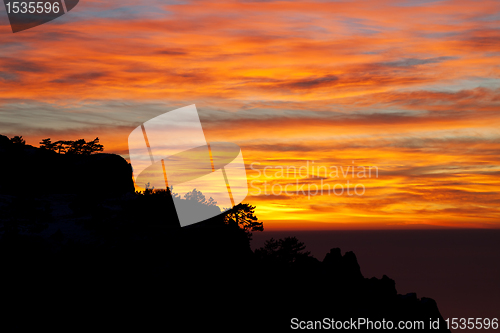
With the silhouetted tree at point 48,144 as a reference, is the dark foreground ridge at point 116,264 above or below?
below

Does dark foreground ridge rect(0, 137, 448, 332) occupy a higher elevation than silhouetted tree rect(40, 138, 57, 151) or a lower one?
lower

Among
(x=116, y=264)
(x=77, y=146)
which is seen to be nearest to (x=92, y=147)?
(x=77, y=146)

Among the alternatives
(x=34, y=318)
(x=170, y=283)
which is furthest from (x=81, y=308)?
(x=170, y=283)

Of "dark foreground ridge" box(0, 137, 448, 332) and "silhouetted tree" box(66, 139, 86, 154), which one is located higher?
"silhouetted tree" box(66, 139, 86, 154)

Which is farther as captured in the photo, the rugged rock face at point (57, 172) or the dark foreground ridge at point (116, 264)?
the rugged rock face at point (57, 172)

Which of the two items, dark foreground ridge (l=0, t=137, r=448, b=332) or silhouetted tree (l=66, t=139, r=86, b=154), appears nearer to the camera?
dark foreground ridge (l=0, t=137, r=448, b=332)

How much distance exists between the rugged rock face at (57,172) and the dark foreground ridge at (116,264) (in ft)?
0.29

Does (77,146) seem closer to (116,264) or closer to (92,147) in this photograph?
(92,147)

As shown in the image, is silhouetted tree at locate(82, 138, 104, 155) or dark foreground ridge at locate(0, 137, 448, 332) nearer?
dark foreground ridge at locate(0, 137, 448, 332)

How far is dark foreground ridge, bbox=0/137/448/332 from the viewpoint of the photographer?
2873 cm

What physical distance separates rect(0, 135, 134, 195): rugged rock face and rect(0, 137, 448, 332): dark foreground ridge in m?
0.09

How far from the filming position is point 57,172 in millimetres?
39188

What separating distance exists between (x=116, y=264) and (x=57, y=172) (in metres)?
12.9

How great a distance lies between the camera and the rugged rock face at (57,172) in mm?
36781
